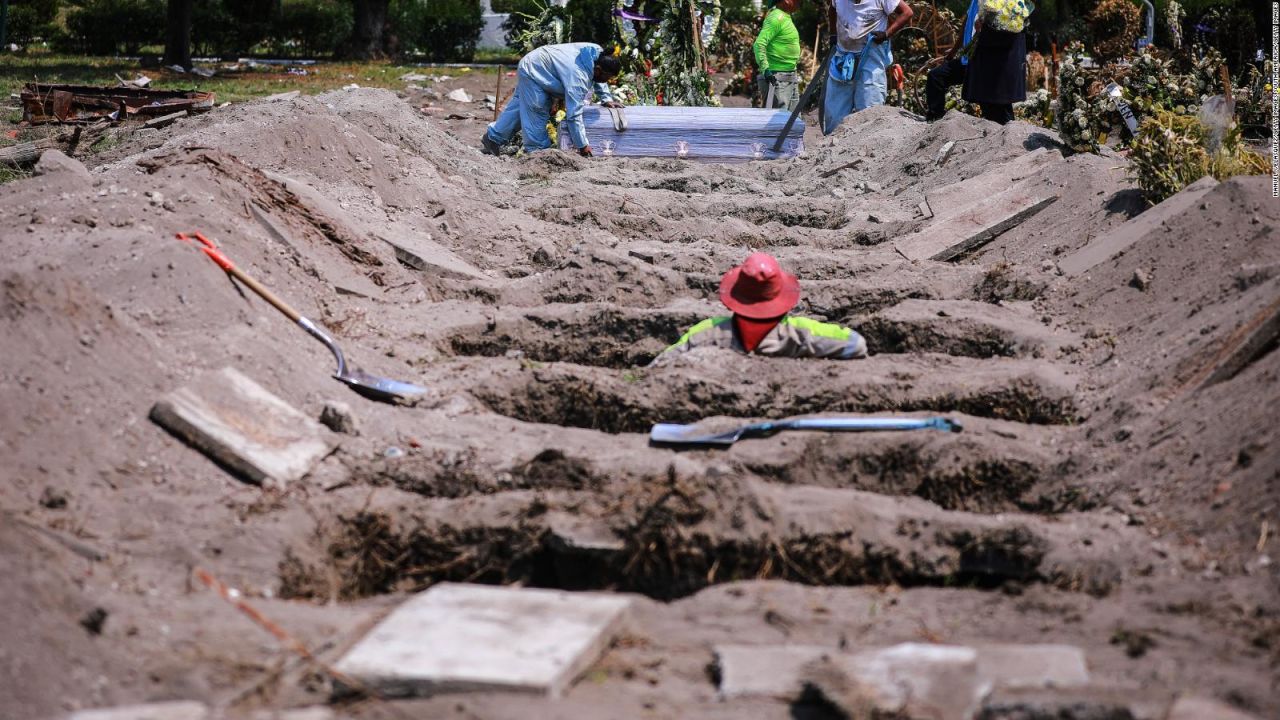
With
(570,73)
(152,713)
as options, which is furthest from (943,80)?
(152,713)

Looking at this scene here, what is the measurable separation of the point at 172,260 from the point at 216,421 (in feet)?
4.40

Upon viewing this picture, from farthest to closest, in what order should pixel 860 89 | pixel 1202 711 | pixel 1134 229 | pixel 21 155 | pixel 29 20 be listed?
pixel 29 20 → pixel 860 89 → pixel 21 155 → pixel 1134 229 → pixel 1202 711

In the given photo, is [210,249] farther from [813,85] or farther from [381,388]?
[813,85]

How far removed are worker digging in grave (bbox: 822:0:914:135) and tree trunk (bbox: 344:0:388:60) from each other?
11.4 meters

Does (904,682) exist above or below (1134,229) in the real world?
below

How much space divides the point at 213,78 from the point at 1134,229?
15176mm

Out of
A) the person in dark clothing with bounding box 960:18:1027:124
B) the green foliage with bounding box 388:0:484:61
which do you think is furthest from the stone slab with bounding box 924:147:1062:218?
the green foliage with bounding box 388:0:484:61

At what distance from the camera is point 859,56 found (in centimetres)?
1321

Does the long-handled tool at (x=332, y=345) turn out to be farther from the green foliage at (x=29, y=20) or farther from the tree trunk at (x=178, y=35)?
the green foliage at (x=29, y=20)

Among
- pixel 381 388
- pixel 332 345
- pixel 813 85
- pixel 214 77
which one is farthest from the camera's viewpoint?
pixel 214 77

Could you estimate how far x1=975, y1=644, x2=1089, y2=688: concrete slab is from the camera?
3.23 m

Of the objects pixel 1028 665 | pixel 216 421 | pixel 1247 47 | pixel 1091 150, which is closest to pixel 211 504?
pixel 216 421

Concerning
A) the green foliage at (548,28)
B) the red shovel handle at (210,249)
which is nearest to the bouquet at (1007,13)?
the green foliage at (548,28)

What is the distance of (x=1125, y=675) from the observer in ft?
11.2
